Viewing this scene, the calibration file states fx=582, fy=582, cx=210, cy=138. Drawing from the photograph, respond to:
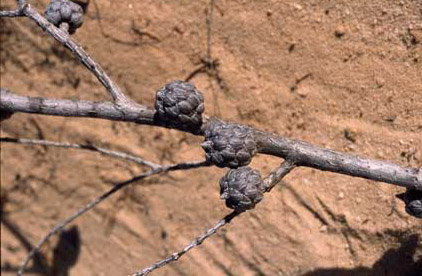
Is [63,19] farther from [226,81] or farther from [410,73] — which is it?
[410,73]

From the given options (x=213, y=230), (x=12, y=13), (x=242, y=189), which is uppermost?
(x=12, y=13)

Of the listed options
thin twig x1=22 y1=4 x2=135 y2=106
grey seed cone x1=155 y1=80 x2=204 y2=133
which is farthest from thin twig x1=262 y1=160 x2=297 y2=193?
thin twig x1=22 y1=4 x2=135 y2=106

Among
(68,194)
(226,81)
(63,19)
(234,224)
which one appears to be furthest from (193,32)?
(68,194)

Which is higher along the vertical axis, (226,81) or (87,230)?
(226,81)

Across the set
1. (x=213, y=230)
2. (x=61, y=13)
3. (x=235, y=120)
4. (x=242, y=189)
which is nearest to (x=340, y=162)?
(x=242, y=189)

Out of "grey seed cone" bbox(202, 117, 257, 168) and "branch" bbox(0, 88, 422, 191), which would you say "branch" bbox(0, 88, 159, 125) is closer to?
"branch" bbox(0, 88, 422, 191)

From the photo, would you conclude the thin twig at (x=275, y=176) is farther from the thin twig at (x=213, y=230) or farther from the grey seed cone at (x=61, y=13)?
the grey seed cone at (x=61, y=13)

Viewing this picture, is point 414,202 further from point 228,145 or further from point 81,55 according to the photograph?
point 81,55
